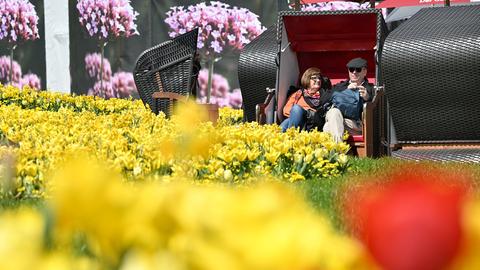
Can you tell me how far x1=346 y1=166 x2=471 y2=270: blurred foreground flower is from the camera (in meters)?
0.78

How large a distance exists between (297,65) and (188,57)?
1242 mm

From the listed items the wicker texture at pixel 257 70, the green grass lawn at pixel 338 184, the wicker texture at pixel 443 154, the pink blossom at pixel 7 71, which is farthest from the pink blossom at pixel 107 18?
the green grass lawn at pixel 338 184

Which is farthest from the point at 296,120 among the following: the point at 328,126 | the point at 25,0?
the point at 25,0

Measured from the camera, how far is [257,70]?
11172 mm

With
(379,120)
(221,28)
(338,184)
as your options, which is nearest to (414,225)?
(338,184)

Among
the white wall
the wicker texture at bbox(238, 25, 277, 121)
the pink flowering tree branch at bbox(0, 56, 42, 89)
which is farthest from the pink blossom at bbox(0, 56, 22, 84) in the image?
the wicker texture at bbox(238, 25, 277, 121)

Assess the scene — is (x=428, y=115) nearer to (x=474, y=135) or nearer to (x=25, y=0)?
(x=474, y=135)

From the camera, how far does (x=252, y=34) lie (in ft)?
50.3

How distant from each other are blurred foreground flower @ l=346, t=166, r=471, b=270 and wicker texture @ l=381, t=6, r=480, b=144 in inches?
330

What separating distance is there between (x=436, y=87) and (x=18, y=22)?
32.8 ft

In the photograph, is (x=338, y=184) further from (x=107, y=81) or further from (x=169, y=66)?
(x=107, y=81)

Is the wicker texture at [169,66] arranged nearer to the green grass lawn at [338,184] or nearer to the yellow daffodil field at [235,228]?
the green grass lawn at [338,184]

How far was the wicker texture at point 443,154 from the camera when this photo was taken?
9052 mm

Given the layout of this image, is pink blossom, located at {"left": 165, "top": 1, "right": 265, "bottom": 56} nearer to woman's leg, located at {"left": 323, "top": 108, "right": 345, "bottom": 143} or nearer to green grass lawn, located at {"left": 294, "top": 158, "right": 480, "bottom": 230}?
woman's leg, located at {"left": 323, "top": 108, "right": 345, "bottom": 143}
